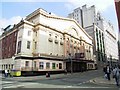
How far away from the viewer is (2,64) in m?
45.0

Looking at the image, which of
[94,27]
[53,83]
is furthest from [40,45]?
[94,27]

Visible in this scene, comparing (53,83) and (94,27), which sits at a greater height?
(94,27)

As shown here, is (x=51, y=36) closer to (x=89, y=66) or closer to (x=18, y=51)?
(x=18, y=51)

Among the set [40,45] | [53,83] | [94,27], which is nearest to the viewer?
[53,83]

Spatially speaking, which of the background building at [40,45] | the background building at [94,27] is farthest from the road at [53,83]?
the background building at [94,27]

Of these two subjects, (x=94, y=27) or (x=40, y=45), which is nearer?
(x=40, y=45)

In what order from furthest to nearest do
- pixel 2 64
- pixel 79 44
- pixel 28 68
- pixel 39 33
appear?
pixel 79 44, pixel 2 64, pixel 39 33, pixel 28 68

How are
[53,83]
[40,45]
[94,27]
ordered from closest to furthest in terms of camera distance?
[53,83] → [40,45] → [94,27]

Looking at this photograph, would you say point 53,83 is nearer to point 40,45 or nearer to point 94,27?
point 40,45

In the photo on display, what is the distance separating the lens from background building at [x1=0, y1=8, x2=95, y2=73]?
36.6 m

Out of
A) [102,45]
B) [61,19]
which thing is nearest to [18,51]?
[61,19]

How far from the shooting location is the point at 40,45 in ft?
125

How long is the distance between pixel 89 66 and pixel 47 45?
26.5m

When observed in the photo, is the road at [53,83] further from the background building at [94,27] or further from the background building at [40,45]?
the background building at [94,27]
